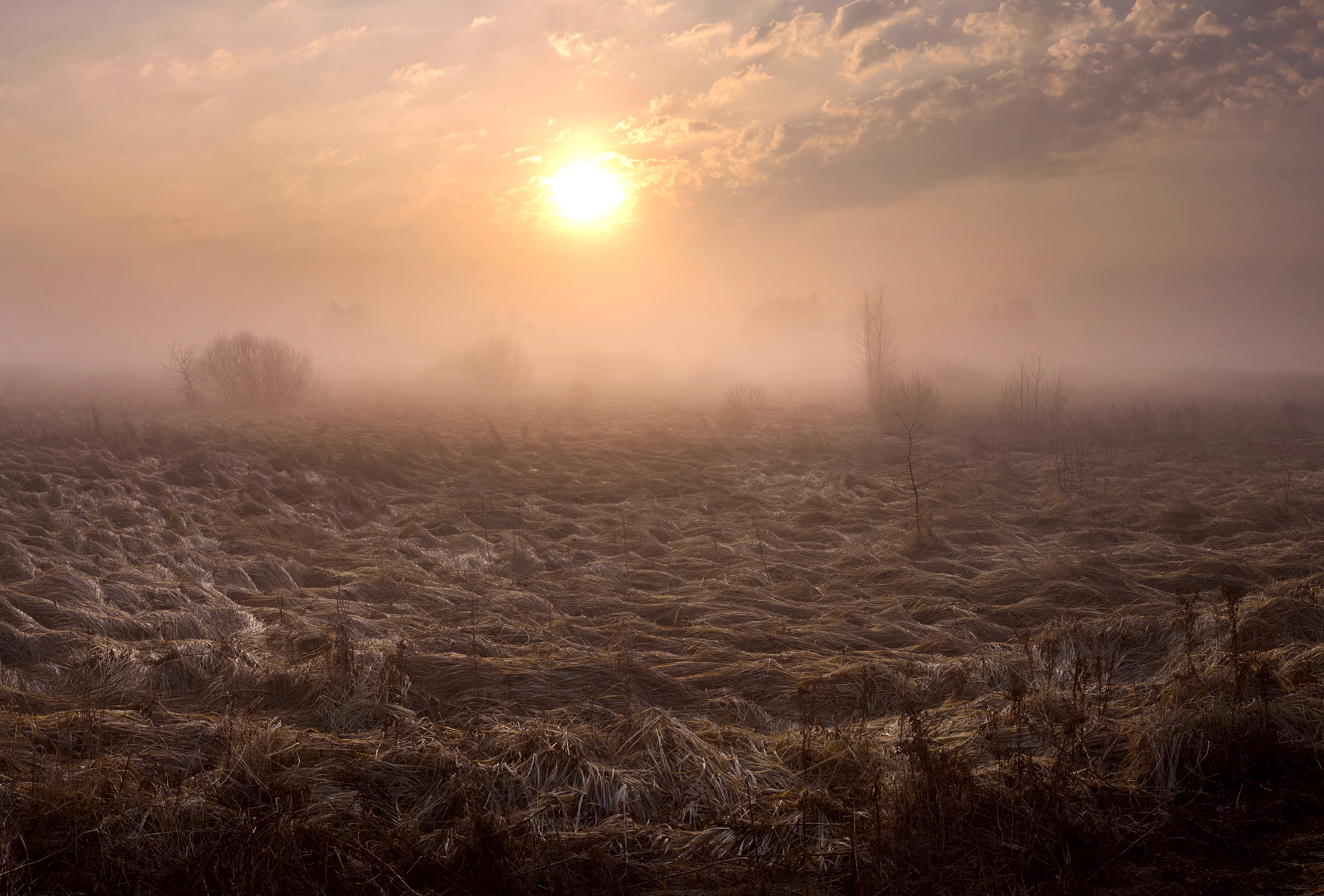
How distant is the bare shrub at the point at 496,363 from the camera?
116 feet

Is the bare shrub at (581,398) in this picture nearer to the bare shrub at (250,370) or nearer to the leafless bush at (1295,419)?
the bare shrub at (250,370)

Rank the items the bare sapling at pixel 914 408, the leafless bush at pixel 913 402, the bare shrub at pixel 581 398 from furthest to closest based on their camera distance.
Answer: the bare shrub at pixel 581 398, the leafless bush at pixel 913 402, the bare sapling at pixel 914 408

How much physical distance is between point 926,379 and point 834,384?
21867 mm

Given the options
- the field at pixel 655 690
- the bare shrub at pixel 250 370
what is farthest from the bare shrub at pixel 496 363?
the field at pixel 655 690

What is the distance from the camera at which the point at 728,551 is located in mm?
8711

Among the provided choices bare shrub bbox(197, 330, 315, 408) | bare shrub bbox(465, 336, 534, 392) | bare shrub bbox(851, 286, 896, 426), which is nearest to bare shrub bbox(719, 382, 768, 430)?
bare shrub bbox(851, 286, 896, 426)

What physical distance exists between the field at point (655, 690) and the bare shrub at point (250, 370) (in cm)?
1257

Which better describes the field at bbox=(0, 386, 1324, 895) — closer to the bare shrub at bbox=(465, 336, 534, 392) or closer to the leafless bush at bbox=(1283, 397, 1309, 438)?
the leafless bush at bbox=(1283, 397, 1309, 438)

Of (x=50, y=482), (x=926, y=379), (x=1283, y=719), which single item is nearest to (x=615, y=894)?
(x=1283, y=719)

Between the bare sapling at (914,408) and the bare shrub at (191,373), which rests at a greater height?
the bare shrub at (191,373)

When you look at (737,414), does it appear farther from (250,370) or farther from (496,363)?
(496,363)

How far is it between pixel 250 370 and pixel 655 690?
2307cm

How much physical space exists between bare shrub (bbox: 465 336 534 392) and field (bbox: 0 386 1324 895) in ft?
79.1

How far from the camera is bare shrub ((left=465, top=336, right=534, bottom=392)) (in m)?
35.5
